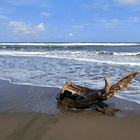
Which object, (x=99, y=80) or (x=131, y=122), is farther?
(x=99, y=80)

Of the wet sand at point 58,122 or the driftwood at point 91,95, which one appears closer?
the wet sand at point 58,122

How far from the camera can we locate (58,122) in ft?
20.5

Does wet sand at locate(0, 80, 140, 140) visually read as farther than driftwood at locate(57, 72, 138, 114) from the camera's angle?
No

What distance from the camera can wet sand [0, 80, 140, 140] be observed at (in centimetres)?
548

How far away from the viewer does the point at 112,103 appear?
26.1 ft

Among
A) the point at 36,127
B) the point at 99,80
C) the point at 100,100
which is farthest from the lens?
the point at 99,80

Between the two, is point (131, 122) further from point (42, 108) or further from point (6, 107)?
point (6, 107)

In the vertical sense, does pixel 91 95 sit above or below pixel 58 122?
above

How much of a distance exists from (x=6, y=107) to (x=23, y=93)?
175 centimetres

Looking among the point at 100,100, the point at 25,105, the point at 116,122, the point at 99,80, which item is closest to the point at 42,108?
the point at 25,105

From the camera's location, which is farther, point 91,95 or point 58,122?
point 91,95

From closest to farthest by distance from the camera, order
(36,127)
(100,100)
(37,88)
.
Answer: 1. (36,127)
2. (100,100)
3. (37,88)

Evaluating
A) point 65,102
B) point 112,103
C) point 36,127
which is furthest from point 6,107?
point 112,103

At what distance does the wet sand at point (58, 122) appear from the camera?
548 cm
